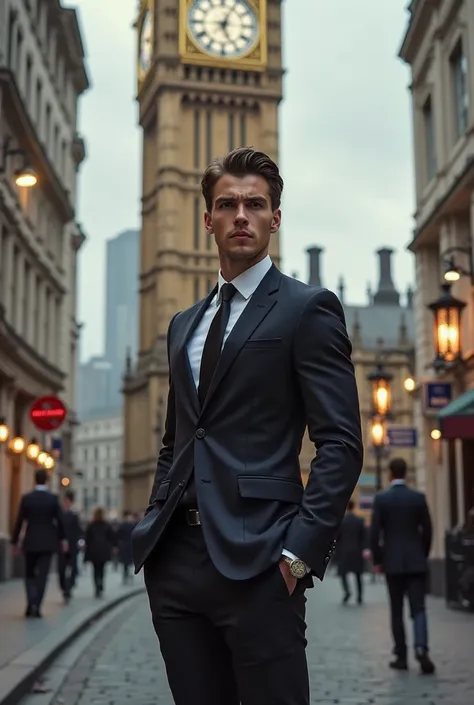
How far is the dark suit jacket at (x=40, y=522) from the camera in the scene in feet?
50.4

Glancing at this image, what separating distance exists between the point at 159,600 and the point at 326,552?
531 millimetres

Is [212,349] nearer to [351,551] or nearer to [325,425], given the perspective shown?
[325,425]

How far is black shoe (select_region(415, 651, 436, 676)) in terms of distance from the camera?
9.91 meters

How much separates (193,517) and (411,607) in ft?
24.6

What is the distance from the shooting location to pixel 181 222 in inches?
3105

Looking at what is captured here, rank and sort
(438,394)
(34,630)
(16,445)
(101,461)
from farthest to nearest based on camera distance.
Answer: (101,461) < (16,445) < (438,394) < (34,630)

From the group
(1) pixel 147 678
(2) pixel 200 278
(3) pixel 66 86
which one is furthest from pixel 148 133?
(1) pixel 147 678

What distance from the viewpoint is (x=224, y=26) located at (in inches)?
2891

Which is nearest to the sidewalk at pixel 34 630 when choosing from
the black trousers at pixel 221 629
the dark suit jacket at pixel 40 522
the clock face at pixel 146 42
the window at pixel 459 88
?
the dark suit jacket at pixel 40 522

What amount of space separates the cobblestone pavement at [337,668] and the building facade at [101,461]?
138 meters

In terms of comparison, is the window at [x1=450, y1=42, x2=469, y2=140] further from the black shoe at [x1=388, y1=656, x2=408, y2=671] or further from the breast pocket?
the breast pocket

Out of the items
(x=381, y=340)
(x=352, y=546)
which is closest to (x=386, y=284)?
(x=381, y=340)

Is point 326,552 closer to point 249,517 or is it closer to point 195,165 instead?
point 249,517

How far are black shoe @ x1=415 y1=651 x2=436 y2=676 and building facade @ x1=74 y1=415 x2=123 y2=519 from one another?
143m
